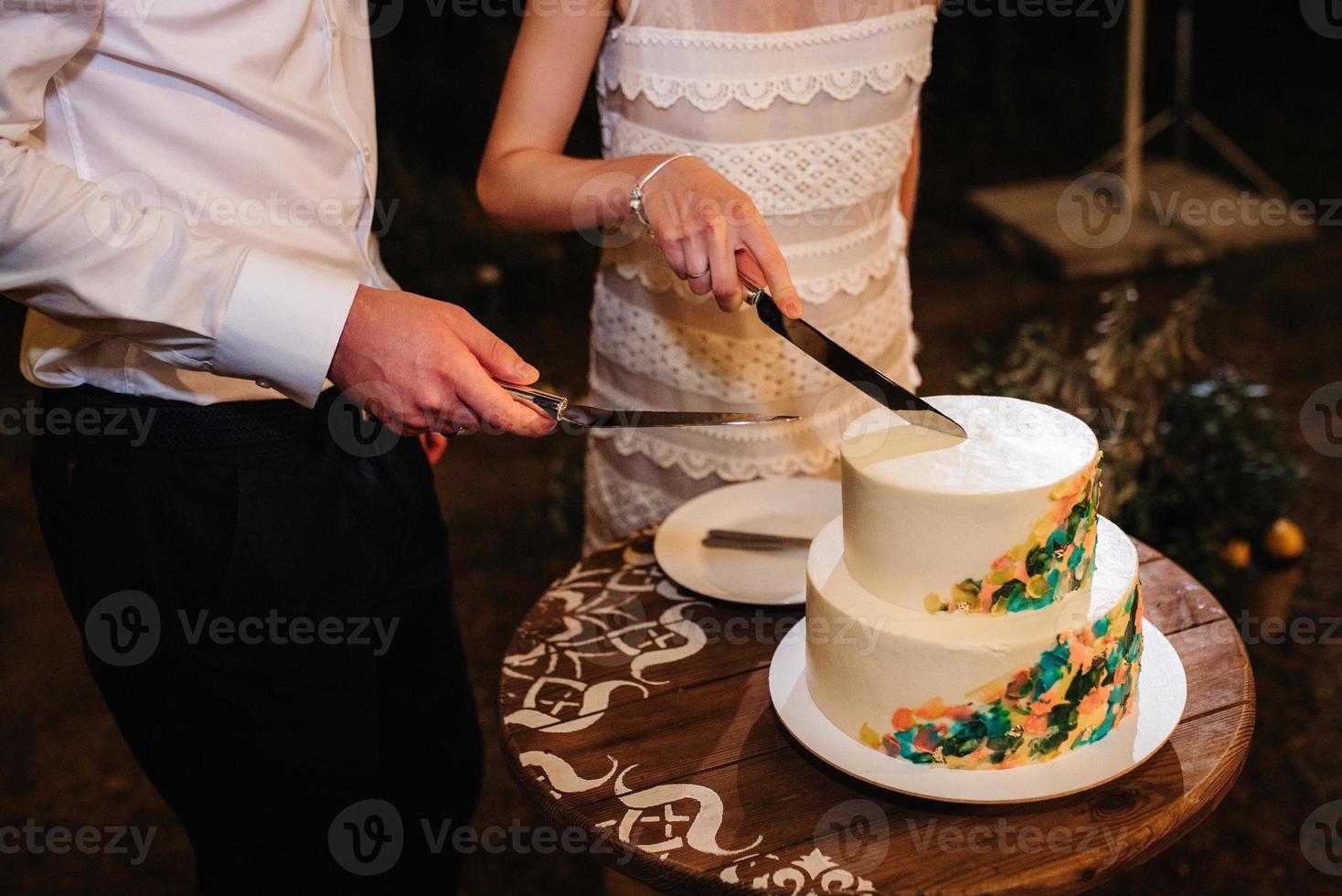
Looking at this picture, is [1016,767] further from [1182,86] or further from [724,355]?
[1182,86]

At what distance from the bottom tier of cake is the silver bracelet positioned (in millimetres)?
516

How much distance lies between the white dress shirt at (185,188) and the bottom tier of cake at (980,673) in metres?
0.59

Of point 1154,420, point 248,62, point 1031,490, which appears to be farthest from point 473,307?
point 1031,490

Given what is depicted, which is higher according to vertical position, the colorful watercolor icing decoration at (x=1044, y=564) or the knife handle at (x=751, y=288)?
the knife handle at (x=751, y=288)

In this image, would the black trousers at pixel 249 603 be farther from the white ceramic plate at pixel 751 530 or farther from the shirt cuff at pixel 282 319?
the white ceramic plate at pixel 751 530

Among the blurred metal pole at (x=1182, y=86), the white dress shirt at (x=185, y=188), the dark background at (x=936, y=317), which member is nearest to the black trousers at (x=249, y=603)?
the white dress shirt at (x=185, y=188)

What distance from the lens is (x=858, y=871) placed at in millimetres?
1084

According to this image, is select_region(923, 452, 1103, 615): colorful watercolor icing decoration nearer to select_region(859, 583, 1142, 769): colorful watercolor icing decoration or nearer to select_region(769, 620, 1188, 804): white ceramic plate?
select_region(859, 583, 1142, 769): colorful watercolor icing decoration

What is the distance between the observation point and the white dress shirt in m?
1.15

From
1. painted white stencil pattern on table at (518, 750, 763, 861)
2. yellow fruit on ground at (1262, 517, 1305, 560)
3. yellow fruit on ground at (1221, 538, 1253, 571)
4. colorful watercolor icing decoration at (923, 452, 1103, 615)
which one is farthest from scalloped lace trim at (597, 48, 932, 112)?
yellow fruit on ground at (1262, 517, 1305, 560)

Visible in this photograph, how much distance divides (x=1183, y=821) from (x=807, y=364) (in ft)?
2.88

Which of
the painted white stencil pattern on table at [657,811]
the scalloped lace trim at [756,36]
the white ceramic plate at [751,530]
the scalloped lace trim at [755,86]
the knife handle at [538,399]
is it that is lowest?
the painted white stencil pattern on table at [657,811]

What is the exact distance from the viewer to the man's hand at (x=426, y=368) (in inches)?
46.7

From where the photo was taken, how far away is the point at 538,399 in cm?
121
